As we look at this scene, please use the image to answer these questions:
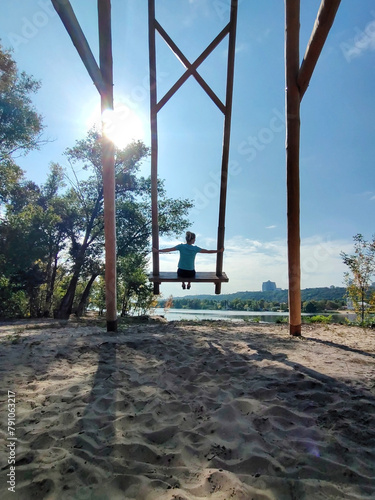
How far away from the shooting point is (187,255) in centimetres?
658

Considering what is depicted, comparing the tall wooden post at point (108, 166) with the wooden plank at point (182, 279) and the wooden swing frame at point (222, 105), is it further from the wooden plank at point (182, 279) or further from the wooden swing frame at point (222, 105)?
the wooden plank at point (182, 279)

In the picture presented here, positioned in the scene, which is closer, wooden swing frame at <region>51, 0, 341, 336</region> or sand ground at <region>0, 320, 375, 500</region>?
sand ground at <region>0, 320, 375, 500</region>

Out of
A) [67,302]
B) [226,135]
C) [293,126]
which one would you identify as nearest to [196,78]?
[226,135]

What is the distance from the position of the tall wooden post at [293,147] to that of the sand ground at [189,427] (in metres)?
2.14

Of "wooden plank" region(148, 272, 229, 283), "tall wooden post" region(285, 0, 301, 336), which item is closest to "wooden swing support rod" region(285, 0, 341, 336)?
"tall wooden post" region(285, 0, 301, 336)

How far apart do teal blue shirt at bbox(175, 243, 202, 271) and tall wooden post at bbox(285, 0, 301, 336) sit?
2.04m

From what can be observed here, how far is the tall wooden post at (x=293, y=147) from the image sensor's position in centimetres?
561

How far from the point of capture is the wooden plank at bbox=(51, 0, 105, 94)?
4.25 metres

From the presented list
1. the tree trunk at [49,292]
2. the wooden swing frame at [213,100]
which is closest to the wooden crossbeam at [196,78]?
the wooden swing frame at [213,100]

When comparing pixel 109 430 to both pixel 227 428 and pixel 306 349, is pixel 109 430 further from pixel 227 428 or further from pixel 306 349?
pixel 306 349

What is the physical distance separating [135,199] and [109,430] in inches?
641

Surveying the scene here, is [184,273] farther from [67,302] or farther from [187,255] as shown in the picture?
[67,302]

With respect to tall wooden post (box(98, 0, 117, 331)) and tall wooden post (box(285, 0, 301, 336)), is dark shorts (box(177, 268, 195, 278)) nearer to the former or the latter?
tall wooden post (box(98, 0, 117, 331))

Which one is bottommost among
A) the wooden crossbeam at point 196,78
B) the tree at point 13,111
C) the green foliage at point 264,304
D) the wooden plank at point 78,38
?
the green foliage at point 264,304
